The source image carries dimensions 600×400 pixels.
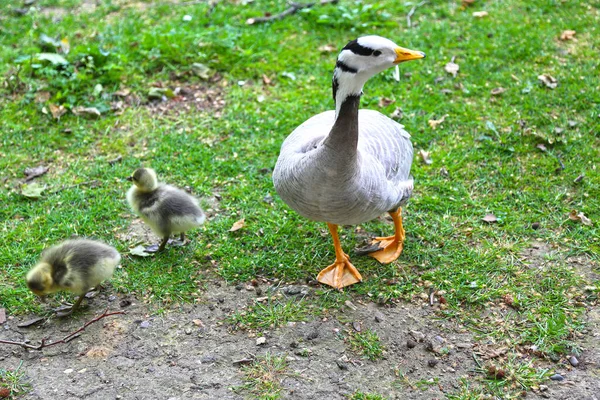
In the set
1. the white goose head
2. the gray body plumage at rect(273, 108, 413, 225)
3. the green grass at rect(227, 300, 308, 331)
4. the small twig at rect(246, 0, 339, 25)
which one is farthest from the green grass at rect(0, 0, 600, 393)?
the white goose head

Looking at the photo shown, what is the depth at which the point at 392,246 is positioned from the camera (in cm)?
489

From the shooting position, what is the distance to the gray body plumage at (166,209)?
15.2 feet

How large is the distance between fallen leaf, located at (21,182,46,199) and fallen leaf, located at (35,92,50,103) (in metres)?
1.45

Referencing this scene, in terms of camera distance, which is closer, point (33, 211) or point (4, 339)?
point (4, 339)

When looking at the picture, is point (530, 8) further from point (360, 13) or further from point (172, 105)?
point (172, 105)

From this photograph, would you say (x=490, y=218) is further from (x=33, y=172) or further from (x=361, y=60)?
(x=33, y=172)

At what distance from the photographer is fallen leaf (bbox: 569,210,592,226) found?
16.3 ft

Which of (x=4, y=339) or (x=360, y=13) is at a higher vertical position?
(x=360, y=13)

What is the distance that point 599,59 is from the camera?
22.4 ft

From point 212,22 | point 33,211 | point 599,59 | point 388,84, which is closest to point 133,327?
point 33,211

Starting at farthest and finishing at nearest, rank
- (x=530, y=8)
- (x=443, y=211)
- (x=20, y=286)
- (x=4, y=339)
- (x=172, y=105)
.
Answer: (x=530, y=8) < (x=172, y=105) < (x=443, y=211) < (x=20, y=286) < (x=4, y=339)

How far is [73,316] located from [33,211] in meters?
1.42

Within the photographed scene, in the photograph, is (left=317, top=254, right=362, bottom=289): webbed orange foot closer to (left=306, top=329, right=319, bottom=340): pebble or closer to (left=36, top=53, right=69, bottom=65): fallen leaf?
(left=306, top=329, right=319, bottom=340): pebble

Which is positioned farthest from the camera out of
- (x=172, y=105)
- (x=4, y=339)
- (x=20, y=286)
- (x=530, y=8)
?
(x=530, y=8)
